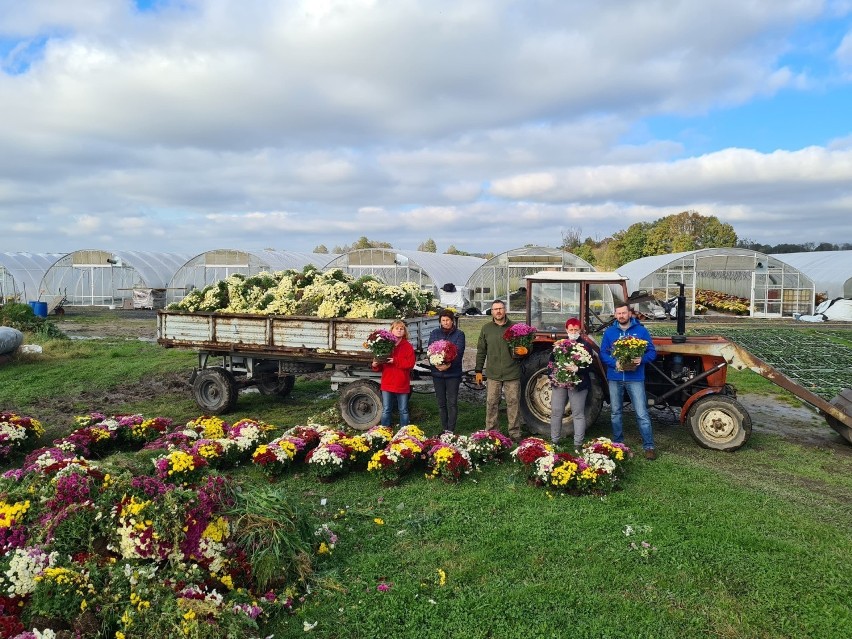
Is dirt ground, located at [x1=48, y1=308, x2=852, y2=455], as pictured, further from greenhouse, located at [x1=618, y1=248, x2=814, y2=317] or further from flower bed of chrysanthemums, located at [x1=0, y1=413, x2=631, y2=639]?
greenhouse, located at [x1=618, y1=248, x2=814, y2=317]

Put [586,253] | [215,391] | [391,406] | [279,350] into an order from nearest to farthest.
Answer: [391,406], [279,350], [215,391], [586,253]

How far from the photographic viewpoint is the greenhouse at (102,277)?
3494 cm

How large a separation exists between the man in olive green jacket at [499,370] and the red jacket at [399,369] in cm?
89

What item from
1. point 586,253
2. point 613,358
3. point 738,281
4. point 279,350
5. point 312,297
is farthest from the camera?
point 586,253

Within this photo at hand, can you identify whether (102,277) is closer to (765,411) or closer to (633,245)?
(765,411)

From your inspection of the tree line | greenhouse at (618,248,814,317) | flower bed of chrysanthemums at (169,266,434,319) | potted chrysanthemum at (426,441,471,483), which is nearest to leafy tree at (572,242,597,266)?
the tree line

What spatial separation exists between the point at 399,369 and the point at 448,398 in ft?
2.37

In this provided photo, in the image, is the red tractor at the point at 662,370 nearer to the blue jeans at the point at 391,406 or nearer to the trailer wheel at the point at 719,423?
the trailer wheel at the point at 719,423

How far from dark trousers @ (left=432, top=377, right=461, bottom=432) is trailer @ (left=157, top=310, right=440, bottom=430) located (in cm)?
88

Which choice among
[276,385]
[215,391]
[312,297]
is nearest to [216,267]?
[276,385]

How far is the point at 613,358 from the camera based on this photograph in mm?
6973

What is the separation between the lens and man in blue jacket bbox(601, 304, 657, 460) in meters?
6.95

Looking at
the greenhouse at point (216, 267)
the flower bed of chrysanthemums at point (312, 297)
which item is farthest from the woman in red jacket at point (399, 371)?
the greenhouse at point (216, 267)

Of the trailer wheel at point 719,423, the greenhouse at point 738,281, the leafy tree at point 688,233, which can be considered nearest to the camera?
the trailer wheel at point 719,423
